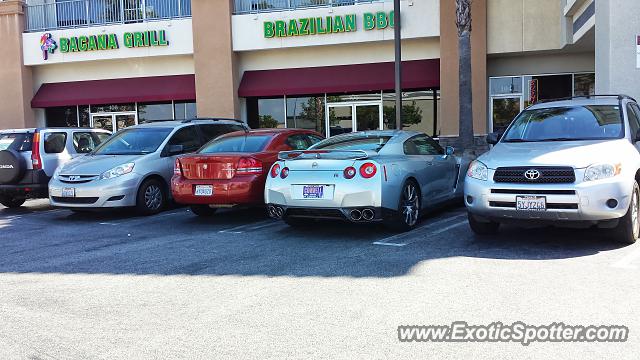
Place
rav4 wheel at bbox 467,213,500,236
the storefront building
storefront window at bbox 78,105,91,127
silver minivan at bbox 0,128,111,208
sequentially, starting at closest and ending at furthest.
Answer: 1. rav4 wheel at bbox 467,213,500,236
2. silver minivan at bbox 0,128,111,208
3. the storefront building
4. storefront window at bbox 78,105,91,127

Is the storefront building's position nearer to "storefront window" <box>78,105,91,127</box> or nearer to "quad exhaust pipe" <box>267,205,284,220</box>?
"storefront window" <box>78,105,91,127</box>

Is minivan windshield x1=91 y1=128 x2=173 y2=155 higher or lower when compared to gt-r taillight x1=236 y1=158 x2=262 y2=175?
higher

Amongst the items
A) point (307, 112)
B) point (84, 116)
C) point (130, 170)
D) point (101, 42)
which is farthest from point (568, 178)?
point (84, 116)

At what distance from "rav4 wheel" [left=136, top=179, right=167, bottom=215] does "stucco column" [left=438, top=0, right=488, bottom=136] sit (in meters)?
11.1

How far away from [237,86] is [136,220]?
462 inches

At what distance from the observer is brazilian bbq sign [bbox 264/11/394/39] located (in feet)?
63.7

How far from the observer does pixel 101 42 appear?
22578 mm

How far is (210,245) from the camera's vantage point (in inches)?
314

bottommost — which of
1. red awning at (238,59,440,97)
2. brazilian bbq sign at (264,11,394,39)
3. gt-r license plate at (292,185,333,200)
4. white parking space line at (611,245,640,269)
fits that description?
white parking space line at (611,245,640,269)

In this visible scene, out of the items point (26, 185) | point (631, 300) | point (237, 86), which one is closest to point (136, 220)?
point (26, 185)

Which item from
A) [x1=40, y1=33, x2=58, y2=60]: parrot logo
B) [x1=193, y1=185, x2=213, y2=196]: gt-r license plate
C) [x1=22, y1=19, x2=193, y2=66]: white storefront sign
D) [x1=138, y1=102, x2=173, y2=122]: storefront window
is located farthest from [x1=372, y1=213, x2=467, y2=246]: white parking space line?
[x1=40, y1=33, x2=58, y2=60]: parrot logo

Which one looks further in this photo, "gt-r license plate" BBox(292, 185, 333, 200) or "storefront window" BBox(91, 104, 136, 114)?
"storefront window" BBox(91, 104, 136, 114)

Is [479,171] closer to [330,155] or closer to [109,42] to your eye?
[330,155]

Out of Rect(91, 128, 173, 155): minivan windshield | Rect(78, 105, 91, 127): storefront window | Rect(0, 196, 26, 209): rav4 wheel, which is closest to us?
Rect(91, 128, 173, 155): minivan windshield
